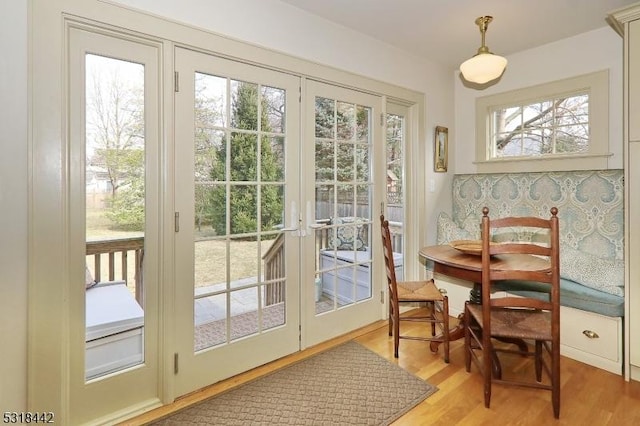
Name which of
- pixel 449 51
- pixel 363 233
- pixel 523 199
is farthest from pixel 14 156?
pixel 523 199

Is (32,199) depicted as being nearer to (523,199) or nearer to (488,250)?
(488,250)

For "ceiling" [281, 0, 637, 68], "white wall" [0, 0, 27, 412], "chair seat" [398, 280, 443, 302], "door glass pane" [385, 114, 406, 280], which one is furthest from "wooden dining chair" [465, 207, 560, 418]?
"white wall" [0, 0, 27, 412]

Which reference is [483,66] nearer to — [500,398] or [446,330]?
[446,330]

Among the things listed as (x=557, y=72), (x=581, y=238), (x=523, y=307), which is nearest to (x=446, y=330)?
(x=523, y=307)

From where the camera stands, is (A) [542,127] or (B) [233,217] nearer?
(B) [233,217]

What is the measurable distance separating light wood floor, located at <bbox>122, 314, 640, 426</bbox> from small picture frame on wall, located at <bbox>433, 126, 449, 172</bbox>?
1.82 meters

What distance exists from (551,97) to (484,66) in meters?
1.29

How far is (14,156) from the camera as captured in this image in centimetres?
147

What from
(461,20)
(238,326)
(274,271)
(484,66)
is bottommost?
(238,326)

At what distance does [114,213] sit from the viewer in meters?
1.78

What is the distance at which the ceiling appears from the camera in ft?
7.61

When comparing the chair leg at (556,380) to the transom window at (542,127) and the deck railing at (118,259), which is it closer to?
the transom window at (542,127)

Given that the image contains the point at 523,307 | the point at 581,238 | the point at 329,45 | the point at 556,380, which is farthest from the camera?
the point at 581,238

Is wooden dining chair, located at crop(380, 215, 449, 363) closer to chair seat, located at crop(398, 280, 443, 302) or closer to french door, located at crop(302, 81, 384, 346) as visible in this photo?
chair seat, located at crop(398, 280, 443, 302)
